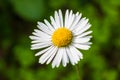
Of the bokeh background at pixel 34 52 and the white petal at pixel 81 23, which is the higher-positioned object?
the bokeh background at pixel 34 52

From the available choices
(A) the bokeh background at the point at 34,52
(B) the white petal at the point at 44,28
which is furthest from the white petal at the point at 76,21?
(A) the bokeh background at the point at 34,52

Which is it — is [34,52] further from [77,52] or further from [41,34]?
[77,52]

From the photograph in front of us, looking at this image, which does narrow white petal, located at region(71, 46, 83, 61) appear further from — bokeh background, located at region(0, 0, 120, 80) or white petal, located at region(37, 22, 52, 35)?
bokeh background, located at region(0, 0, 120, 80)

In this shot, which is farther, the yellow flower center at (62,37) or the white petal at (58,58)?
the yellow flower center at (62,37)

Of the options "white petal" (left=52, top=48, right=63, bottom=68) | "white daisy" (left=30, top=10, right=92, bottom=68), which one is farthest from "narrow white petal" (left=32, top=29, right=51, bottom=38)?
"white petal" (left=52, top=48, right=63, bottom=68)

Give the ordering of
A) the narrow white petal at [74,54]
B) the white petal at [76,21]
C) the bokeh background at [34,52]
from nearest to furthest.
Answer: the narrow white petal at [74,54], the white petal at [76,21], the bokeh background at [34,52]

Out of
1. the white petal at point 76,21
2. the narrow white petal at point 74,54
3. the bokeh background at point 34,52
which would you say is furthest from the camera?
the bokeh background at point 34,52

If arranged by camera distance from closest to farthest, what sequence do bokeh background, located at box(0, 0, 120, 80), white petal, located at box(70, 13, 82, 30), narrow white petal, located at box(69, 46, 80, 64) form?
narrow white petal, located at box(69, 46, 80, 64) → white petal, located at box(70, 13, 82, 30) → bokeh background, located at box(0, 0, 120, 80)

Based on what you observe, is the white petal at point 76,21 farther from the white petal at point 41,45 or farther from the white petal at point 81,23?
the white petal at point 41,45
